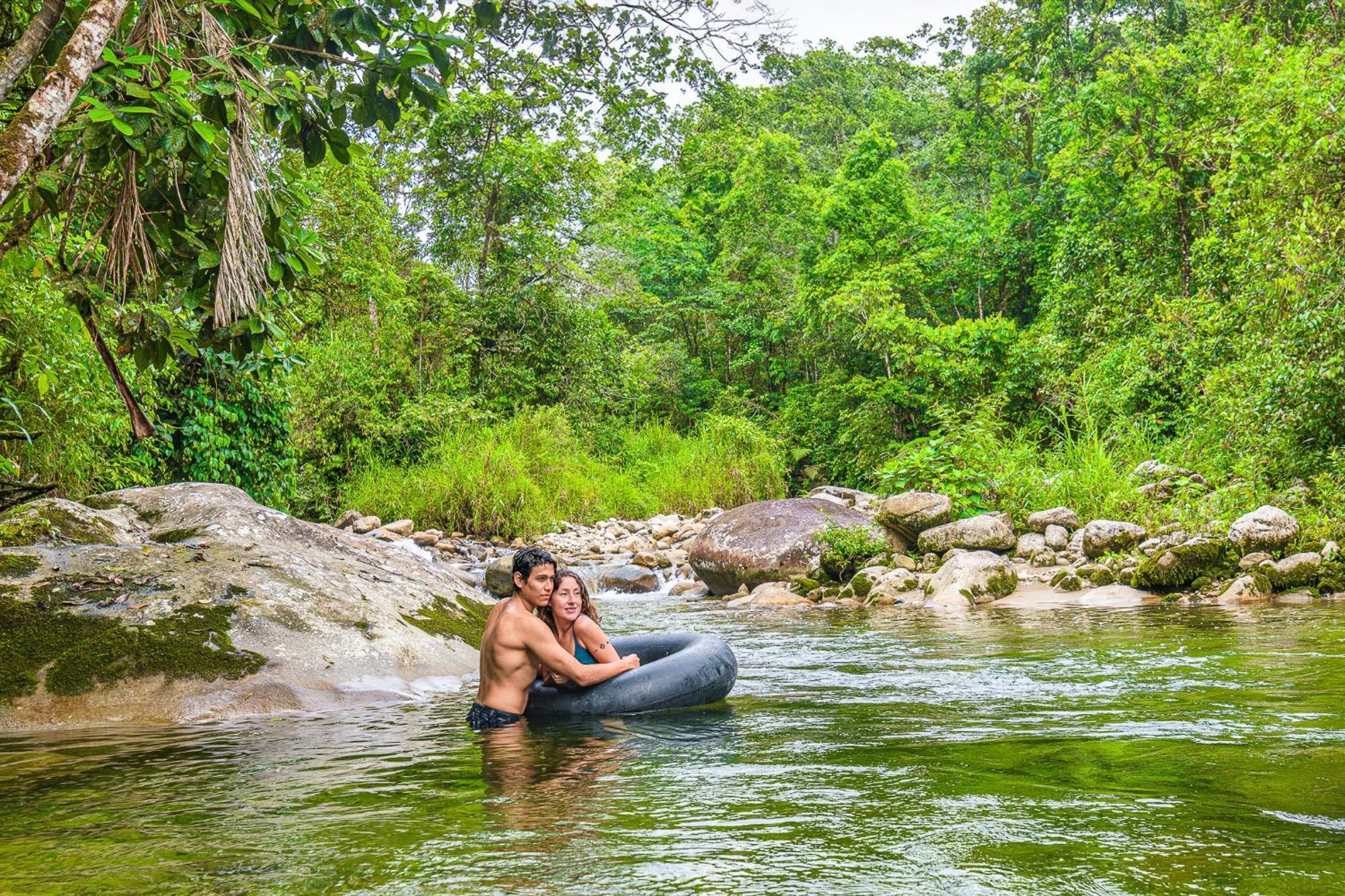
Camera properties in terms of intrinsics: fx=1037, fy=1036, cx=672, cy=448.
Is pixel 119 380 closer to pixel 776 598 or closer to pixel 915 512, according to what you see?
pixel 776 598

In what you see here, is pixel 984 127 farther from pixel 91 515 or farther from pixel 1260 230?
pixel 91 515

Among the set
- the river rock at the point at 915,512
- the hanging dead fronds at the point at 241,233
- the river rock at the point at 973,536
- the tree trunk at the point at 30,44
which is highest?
the tree trunk at the point at 30,44

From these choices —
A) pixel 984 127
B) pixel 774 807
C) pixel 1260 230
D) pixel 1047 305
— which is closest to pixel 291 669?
pixel 774 807

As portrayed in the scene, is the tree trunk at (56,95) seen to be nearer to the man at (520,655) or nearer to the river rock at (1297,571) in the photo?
the man at (520,655)

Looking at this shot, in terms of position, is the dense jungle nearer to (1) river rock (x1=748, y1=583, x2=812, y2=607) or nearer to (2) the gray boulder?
(2) the gray boulder

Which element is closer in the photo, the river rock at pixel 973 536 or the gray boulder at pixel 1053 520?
the river rock at pixel 973 536

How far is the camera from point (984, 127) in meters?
29.2

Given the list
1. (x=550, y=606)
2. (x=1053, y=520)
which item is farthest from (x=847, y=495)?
(x=550, y=606)

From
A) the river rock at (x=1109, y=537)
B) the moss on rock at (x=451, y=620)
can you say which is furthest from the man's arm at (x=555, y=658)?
the river rock at (x=1109, y=537)

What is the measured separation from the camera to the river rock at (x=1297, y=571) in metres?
10.2

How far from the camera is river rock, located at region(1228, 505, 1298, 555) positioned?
10898mm

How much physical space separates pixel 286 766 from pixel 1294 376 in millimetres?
11516

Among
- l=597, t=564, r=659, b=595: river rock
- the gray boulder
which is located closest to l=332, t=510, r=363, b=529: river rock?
l=597, t=564, r=659, b=595: river rock

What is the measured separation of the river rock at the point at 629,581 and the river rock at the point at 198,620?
295 inches
